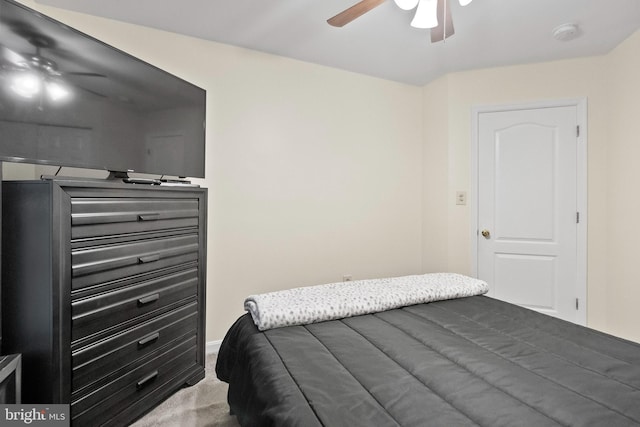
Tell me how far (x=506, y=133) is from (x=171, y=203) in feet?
9.58

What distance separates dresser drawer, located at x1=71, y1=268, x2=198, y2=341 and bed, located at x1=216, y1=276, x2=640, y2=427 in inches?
19.7

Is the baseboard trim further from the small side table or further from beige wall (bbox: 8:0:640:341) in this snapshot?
the small side table

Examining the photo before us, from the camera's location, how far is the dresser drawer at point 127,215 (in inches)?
54.1

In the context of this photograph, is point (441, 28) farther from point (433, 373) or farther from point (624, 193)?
point (624, 193)

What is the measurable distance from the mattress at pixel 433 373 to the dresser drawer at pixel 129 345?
449 mm

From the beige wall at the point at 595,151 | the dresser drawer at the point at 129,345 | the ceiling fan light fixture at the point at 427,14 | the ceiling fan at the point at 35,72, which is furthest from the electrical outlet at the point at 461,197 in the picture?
the ceiling fan at the point at 35,72

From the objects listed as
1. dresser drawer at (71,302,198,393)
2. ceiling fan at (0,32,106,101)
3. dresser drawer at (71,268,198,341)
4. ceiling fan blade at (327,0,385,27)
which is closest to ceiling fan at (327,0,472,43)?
ceiling fan blade at (327,0,385,27)

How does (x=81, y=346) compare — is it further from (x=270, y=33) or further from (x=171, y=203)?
(x=270, y=33)

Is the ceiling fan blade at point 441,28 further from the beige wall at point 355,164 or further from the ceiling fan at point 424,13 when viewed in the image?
the beige wall at point 355,164

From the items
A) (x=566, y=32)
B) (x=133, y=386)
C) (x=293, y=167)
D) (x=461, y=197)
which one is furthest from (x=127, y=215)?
(x=566, y=32)

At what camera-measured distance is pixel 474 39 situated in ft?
8.04

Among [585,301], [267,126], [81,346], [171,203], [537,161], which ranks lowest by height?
[585,301]

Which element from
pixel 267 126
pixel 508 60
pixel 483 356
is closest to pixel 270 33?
pixel 267 126

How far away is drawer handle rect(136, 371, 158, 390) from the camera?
1.62 m
